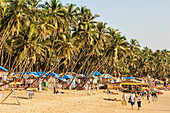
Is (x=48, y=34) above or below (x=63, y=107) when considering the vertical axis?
above

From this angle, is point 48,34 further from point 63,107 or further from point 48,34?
point 63,107

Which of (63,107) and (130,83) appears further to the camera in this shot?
(130,83)

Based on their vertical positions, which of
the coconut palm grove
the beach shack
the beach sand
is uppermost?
the coconut palm grove

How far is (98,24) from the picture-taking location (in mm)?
55781

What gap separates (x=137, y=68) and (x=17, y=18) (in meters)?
81.2

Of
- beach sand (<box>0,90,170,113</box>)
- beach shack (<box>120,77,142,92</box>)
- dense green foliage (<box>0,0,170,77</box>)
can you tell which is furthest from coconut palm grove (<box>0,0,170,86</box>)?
beach sand (<box>0,90,170,113</box>)

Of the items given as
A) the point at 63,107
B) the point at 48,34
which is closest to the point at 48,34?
the point at 48,34

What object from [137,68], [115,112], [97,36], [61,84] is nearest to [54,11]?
[97,36]

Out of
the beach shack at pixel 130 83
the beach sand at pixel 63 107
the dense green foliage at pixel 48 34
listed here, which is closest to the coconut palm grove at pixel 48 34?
the dense green foliage at pixel 48 34

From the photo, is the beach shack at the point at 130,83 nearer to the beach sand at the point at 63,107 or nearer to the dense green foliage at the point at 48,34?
the dense green foliage at the point at 48,34

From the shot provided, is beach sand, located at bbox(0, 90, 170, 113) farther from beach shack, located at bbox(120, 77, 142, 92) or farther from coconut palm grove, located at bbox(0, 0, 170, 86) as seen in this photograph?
beach shack, located at bbox(120, 77, 142, 92)

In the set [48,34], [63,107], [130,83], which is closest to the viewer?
[63,107]

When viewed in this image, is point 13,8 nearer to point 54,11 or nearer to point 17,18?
point 17,18

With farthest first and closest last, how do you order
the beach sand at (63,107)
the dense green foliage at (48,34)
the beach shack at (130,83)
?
1. the beach shack at (130,83)
2. the dense green foliage at (48,34)
3. the beach sand at (63,107)
